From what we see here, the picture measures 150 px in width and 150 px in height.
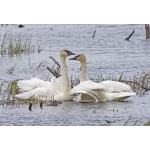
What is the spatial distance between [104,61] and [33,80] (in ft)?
2.65

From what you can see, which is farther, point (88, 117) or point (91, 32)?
point (91, 32)

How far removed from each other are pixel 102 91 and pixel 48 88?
60 centimetres

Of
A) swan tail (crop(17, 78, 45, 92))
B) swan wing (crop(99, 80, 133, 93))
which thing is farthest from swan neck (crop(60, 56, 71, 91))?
swan wing (crop(99, 80, 133, 93))

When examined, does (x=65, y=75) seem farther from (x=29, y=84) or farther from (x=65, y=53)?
(x=29, y=84)

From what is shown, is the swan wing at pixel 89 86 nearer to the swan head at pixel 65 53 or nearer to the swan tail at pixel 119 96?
the swan tail at pixel 119 96

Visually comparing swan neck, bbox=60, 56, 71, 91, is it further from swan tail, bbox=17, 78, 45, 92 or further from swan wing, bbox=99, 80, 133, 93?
swan wing, bbox=99, 80, 133, 93

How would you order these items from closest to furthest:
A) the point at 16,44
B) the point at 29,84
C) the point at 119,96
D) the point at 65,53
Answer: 1. the point at 119,96
2. the point at 29,84
3. the point at 65,53
4. the point at 16,44

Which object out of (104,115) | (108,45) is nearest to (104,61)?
(108,45)

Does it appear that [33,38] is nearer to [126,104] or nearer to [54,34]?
[54,34]

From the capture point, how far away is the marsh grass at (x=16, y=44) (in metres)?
11.5

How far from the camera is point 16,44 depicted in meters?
11.6

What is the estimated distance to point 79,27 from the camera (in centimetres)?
1145

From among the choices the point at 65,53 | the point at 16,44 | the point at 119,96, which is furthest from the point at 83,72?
the point at 16,44

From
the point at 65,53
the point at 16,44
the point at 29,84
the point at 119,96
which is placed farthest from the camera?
the point at 16,44
